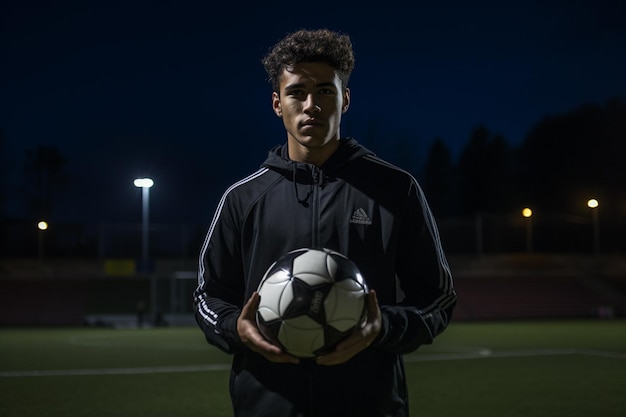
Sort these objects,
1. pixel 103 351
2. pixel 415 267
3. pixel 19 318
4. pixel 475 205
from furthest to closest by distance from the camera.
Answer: pixel 475 205 < pixel 19 318 < pixel 103 351 < pixel 415 267

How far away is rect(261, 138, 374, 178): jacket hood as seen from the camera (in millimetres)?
3105

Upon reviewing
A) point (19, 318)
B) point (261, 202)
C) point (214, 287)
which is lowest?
point (19, 318)

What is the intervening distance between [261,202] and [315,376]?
2.51 ft

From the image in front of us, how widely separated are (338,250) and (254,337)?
21.9 inches

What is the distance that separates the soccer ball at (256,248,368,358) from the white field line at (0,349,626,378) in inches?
456

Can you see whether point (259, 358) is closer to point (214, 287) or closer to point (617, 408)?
point (214, 287)

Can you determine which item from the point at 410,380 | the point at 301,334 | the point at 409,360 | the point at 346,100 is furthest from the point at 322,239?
the point at 409,360

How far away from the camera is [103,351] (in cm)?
1922

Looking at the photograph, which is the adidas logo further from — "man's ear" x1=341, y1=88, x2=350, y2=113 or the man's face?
"man's ear" x1=341, y1=88, x2=350, y2=113

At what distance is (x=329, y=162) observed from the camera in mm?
3123

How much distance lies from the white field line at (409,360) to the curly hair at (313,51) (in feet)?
37.7

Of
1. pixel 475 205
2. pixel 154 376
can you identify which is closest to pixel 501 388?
pixel 154 376

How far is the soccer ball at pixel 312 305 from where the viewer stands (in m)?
2.65

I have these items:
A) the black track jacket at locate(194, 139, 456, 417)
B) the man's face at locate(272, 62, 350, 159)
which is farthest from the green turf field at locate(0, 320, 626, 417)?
the man's face at locate(272, 62, 350, 159)
